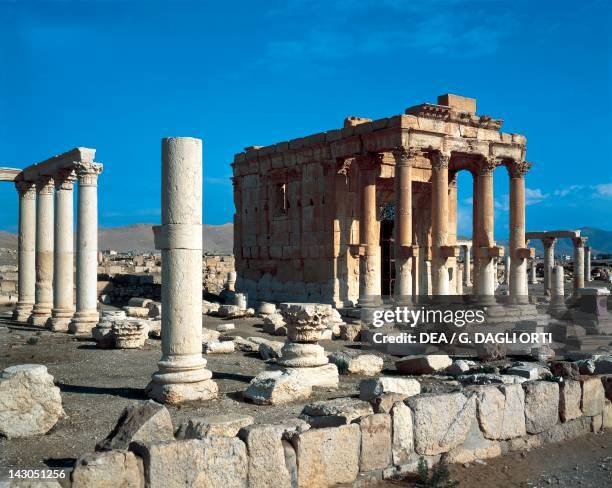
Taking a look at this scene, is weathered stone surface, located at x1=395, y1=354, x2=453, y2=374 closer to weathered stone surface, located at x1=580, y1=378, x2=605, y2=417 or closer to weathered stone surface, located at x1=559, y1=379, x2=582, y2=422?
weathered stone surface, located at x1=580, y1=378, x2=605, y2=417

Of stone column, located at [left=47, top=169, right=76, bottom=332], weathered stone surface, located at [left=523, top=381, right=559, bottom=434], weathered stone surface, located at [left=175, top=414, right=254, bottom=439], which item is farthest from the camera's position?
stone column, located at [left=47, top=169, right=76, bottom=332]

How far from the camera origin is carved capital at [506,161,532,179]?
74.6 feet

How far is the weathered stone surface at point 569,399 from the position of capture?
8312mm

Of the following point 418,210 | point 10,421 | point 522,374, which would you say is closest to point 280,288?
point 418,210

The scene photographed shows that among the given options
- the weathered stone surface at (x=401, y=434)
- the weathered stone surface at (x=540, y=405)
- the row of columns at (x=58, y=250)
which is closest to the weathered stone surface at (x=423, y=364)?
the weathered stone surface at (x=540, y=405)

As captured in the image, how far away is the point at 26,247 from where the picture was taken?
19.4 meters

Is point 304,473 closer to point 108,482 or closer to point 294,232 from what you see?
point 108,482

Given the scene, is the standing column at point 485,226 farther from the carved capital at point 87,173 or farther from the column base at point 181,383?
the column base at point 181,383

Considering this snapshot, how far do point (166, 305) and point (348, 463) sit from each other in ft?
14.1

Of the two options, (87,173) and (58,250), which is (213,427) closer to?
(87,173)

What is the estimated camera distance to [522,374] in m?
10.4

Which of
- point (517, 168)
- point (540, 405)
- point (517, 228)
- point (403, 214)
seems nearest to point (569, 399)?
point (540, 405)

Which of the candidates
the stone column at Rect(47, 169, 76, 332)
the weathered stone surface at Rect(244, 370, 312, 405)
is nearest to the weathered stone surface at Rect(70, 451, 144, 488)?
the weathered stone surface at Rect(244, 370, 312, 405)

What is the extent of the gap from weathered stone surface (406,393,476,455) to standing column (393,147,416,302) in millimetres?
12525
